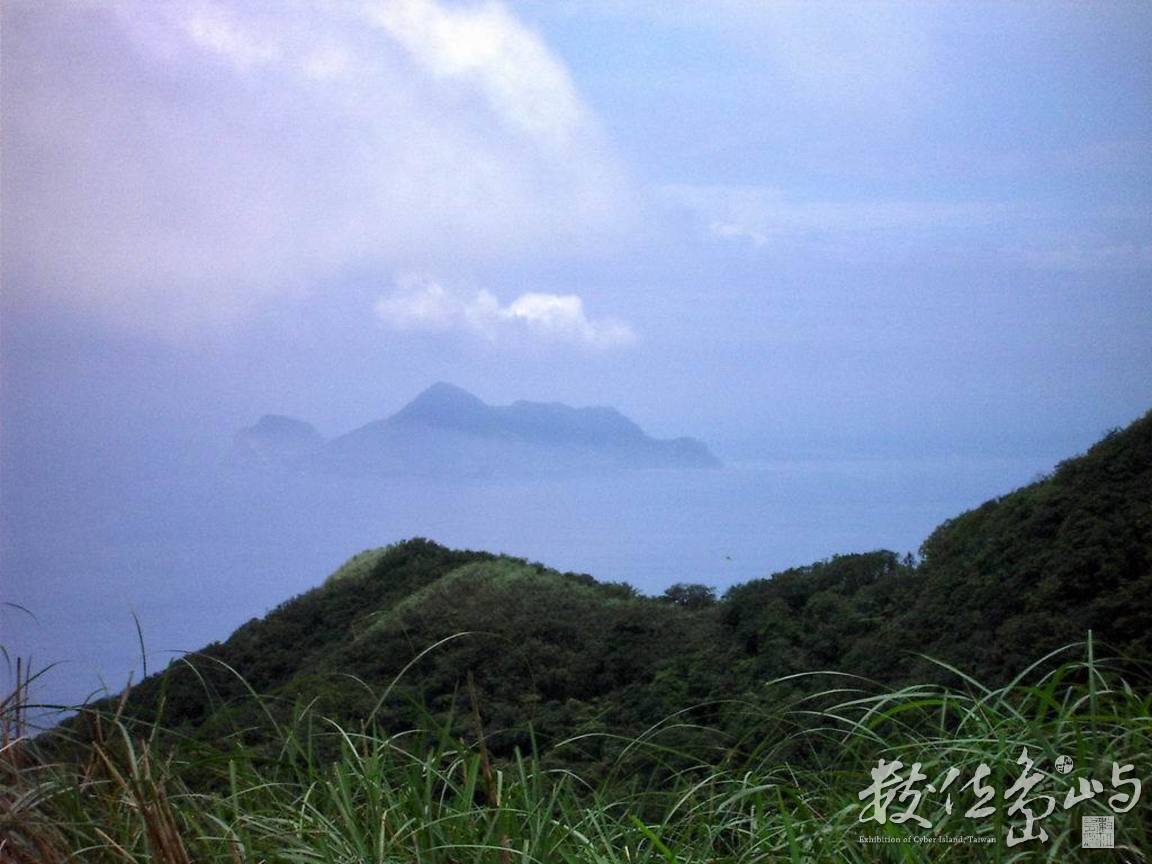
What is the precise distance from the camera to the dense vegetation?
2.03 m

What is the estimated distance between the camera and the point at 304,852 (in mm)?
1908

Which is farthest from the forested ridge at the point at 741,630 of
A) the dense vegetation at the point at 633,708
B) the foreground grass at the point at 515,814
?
the foreground grass at the point at 515,814

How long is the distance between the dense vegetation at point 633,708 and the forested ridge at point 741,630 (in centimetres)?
1

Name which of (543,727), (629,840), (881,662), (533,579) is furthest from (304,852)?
(533,579)

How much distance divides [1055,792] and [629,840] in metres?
0.78

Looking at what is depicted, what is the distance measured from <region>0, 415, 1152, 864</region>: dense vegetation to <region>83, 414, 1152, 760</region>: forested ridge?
0.04ft

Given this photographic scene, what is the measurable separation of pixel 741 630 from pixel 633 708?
2.29 ft

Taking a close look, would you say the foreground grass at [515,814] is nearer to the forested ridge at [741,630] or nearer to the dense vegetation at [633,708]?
the dense vegetation at [633,708]

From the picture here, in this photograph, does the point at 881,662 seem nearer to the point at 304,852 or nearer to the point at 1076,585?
the point at 1076,585

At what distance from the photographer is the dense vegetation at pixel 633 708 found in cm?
203

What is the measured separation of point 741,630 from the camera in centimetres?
477

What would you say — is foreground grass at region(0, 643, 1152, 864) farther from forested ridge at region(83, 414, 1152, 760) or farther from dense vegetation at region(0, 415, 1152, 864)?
forested ridge at region(83, 414, 1152, 760)

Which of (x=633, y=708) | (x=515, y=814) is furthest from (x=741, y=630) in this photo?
(x=515, y=814)

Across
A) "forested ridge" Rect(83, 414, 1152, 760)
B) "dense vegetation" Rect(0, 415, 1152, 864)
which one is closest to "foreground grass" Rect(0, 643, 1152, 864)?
"dense vegetation" Rect(0, 415, 1152, 864)
